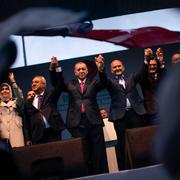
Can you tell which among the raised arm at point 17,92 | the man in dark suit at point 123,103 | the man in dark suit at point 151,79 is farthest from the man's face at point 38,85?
the man in dark suit at point 151,79

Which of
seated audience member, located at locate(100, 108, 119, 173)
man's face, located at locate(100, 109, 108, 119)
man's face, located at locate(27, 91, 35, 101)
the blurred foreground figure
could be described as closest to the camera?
the blurred foreground figure

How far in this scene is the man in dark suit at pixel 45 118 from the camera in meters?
3.05

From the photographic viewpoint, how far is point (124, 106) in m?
3.04

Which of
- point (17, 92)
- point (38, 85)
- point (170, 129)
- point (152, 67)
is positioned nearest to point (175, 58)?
point (152, 67)

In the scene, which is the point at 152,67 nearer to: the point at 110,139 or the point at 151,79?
the point at 151,79

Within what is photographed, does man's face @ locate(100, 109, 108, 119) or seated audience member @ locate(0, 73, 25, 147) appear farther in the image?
man's face @ locate(100, 109, 108, 119)

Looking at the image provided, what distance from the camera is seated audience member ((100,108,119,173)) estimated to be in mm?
2895

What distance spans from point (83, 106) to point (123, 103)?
10.6 inches

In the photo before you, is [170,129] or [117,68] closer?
[170,129]

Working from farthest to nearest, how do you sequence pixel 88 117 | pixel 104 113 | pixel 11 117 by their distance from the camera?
pixel 104 113 < pixel 11 117 < pixel 88 117

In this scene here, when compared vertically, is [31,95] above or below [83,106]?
above

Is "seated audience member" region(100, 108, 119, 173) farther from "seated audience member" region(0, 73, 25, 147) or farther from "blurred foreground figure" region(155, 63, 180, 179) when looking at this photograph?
"seated audience member" region(0, 73, 25, 147)

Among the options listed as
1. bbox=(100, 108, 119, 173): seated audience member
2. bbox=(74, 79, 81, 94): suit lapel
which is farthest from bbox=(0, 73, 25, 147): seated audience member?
bbox=(100, 108, 119, 173): seated audience member

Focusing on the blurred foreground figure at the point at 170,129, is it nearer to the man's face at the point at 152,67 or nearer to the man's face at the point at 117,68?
the man's face at the point at 152,67
